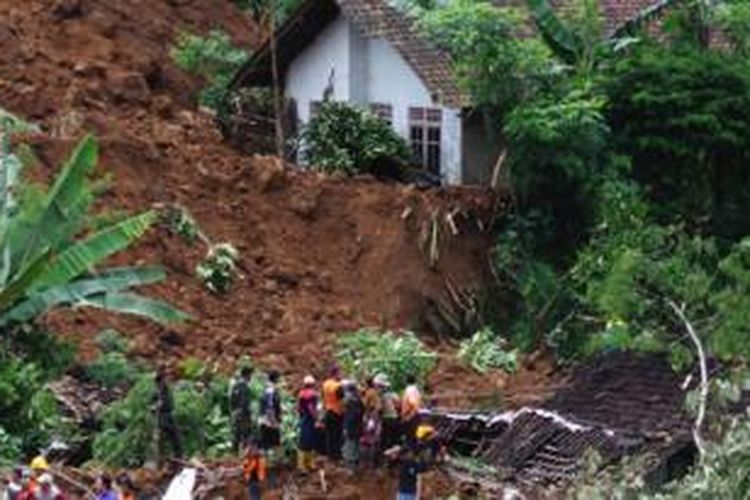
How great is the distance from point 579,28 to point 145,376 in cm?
918

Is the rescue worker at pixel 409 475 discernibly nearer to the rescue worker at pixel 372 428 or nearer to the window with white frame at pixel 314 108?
the rescue worker at pixel 372 428

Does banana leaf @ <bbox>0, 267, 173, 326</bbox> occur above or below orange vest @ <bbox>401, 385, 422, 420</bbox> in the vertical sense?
above

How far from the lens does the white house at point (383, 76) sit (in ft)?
101

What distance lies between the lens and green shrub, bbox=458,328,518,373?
88.2 ft

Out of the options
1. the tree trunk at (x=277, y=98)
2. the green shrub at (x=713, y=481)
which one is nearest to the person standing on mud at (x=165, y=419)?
the green shrub at (x=713, y=481)

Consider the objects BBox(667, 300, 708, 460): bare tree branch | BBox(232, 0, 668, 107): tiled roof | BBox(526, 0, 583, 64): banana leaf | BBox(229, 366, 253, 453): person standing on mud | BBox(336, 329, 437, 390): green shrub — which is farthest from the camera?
BBox(232, 0, 668, 107): tiled roof

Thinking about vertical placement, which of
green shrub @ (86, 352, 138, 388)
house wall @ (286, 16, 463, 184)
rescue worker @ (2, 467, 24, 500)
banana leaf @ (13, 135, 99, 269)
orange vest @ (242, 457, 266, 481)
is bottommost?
orange vest @ (242, 457, 266, 481)

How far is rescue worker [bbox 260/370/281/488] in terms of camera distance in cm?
2167

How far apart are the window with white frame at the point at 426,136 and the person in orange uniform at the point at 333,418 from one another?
31.3 feet

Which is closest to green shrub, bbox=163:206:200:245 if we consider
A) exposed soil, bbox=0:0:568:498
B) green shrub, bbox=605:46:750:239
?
exposed soil, bbox=0:0:568:498

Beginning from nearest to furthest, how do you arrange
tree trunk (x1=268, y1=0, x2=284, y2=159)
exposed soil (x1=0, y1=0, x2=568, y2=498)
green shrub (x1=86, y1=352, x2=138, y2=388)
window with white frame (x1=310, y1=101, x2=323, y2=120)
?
1. green shrub (x1=86, y1=352, x2=138, y2=388)
2. exposed soil (x1=0, y1=0, x2=568, y2=498)
3. window with white frame (x1=310, y1=101, x2=323, y2=120)
4. tree trunk (x1=268, y1=0, x2=284, y2=159)

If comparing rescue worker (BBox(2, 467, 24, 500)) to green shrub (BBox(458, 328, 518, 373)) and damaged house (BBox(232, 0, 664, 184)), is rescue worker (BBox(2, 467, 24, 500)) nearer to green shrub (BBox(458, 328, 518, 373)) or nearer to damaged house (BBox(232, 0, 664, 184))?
green shrub (BBox(458, 328, 518, 373))

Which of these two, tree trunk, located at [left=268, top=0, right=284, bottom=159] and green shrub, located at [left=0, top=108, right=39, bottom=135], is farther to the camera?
tree trunk, located at [left=268, top=0, right=284, bottom=159]

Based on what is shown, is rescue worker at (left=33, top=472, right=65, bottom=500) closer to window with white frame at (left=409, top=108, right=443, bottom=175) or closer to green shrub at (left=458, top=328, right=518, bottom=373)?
green shrub at (left=458, top=328, right=518, bottom=373)
